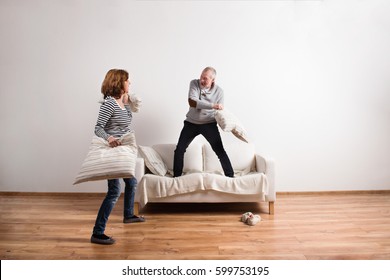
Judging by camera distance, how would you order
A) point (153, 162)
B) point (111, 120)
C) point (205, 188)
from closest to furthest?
point (111, 120) < point (205, 188) < point (153, 162)

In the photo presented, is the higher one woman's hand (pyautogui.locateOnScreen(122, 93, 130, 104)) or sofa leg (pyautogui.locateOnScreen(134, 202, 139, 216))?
woman's hand (pyautogui.locateOnScreen(122, 93, 130, 104))

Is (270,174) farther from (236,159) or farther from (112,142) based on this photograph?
(112,142)

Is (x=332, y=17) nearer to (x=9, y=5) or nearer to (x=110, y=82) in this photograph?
(x=110, y=82)

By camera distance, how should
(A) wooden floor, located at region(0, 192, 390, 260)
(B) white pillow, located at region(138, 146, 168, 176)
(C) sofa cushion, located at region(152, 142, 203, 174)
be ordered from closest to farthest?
(A) wooden floor, located at region(0, 192, 390, 260) < (B) white pillow, located at region(138, 146, 168, 176) < (C) sofa cushion, located at region(152, 142, 203, 174)

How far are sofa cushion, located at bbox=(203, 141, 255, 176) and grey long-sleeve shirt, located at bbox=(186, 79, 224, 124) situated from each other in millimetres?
563

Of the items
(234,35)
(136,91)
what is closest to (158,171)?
(136,91)

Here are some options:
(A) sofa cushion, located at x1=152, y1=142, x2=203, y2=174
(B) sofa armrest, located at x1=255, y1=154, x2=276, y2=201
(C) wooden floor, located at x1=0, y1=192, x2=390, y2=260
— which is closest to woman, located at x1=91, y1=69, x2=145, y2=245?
(C) wooden floor, located at x1=0, y1=192, x2=390, y2=260

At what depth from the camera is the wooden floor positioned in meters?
2.73

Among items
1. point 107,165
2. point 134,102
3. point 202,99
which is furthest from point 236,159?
point 107,165

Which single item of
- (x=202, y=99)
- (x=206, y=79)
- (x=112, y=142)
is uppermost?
(x=206, y=79)

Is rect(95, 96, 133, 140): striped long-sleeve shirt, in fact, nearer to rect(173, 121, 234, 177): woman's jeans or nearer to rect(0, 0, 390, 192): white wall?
rect(173, 121, 234, 177): woman's jeans

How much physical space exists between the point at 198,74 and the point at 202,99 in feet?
2.89

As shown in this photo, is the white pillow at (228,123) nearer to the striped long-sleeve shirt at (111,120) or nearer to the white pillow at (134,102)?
the white pillow at (134,102)

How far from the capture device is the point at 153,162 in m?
4.12
